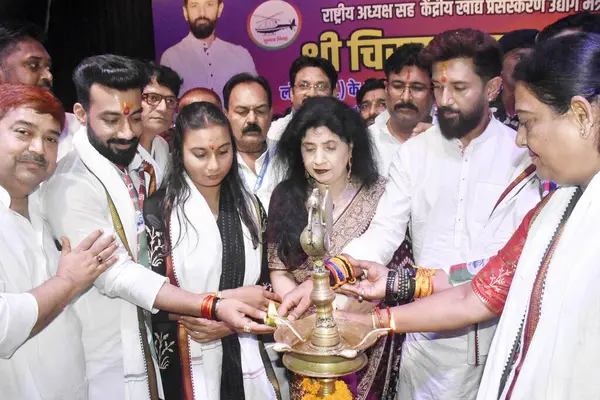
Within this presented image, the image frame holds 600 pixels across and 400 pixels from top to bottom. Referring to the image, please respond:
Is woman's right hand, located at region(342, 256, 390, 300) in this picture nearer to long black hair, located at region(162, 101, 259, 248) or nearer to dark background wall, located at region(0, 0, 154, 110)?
long black hair, located at region(162, 101, 259, 248)

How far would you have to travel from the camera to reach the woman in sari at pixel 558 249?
5.98 feet

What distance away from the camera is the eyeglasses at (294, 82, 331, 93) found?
484 centimetres

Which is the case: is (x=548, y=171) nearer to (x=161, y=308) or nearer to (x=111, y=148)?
(x=161, y=308)

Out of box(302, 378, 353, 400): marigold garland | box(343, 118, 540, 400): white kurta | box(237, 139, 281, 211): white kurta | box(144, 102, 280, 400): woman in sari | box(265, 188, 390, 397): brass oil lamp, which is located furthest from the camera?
box(237, 139, 281, 211): white kurta

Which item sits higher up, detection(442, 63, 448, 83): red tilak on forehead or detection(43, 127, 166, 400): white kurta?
detection(442, 63, 448, 83): red tilak on forehead

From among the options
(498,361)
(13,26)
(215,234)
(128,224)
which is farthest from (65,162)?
(498,361)

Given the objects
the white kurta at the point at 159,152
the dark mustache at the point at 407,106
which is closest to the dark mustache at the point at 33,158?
the white kurta at the point at 159,152

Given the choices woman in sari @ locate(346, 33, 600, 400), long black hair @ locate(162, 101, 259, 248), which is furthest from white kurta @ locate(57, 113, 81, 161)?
woman in sari @ locate(346, 33, 600, 400)

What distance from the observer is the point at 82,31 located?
6.58 metres

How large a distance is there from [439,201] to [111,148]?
5.40ft

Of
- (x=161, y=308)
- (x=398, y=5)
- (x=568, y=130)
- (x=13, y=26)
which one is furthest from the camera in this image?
(x=398, y=5)

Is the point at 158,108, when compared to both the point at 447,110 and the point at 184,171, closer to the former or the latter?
the point at 184,171

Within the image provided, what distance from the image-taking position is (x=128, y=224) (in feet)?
9.53

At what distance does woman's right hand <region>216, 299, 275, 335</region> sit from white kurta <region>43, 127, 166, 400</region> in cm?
31
